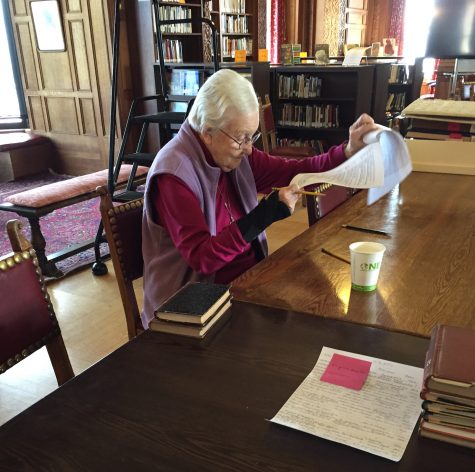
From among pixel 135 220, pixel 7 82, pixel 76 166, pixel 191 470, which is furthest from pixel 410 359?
pixel 7 82

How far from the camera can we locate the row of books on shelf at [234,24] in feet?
22.9

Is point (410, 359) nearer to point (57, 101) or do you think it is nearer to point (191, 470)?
point (191, 470)

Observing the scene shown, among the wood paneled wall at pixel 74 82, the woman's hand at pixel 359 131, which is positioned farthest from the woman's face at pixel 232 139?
the wood paneled wall at pixel 74 82

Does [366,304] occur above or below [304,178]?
below

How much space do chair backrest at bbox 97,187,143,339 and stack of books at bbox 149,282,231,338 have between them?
0.44 m

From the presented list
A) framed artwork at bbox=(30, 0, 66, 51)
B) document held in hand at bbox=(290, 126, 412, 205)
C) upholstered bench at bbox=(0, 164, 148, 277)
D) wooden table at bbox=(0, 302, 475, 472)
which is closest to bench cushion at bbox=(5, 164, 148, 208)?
upholstered bench at bbox=(0, 164, 148, 277)

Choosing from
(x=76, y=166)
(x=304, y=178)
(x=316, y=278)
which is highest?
(x=304, y=178)

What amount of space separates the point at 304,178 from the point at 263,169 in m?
0.55

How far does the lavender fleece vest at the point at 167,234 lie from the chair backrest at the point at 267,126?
9.89 feet

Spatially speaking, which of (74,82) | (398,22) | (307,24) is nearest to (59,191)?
(74,82)

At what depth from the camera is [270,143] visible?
491cm

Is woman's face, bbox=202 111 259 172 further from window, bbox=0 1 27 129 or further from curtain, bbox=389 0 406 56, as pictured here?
curtain, bbox=389 0 406 56

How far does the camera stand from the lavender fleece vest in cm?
146

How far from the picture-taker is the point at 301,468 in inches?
26.5
